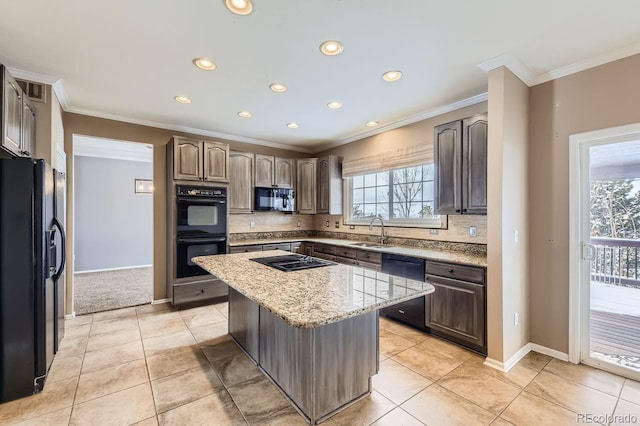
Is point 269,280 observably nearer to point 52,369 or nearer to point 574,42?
point 52,369

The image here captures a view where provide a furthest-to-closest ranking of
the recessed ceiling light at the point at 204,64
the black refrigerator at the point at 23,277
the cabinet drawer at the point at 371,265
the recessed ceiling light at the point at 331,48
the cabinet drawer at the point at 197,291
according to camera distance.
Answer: the cabinet drawer at the point at 197,291 → the cabinet drawer at the point at 371,265 → the recessed ceiling light at the point at 204,64 → the recessed ceiling light at the point at 331,48 → the black refrigerator at the point at 23,277

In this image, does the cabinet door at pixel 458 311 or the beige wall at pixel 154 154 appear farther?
the beige wall at pixel 154 154

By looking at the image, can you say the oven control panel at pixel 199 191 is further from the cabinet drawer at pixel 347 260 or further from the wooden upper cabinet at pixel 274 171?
the cabinet drawer at pixel 347 260

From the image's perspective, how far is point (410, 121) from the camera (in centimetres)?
393

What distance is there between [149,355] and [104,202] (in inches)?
200

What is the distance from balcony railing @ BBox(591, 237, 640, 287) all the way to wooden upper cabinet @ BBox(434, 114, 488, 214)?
0.93 meters

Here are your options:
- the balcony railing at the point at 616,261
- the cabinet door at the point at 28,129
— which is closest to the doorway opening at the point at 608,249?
the balcony railing at the point at 616,261

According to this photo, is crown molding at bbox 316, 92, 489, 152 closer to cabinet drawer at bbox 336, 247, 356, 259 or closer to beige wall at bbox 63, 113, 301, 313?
cabinet drawer at bbox 336, 247, 356, 259

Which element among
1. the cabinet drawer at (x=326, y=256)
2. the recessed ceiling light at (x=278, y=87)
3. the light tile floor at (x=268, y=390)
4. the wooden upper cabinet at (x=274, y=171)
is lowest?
the light tile floor at (x=268, y=390)

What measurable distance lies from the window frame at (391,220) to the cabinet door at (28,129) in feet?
12.9

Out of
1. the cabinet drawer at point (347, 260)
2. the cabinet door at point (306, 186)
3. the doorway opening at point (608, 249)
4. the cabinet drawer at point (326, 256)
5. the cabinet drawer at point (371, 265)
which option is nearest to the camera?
the doorway opening at point (608, 249)

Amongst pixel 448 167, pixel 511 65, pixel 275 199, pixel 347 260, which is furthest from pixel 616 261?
pixel 275 199

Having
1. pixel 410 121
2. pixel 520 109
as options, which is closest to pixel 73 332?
pixel 410 121

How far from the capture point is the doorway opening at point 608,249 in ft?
7.66
